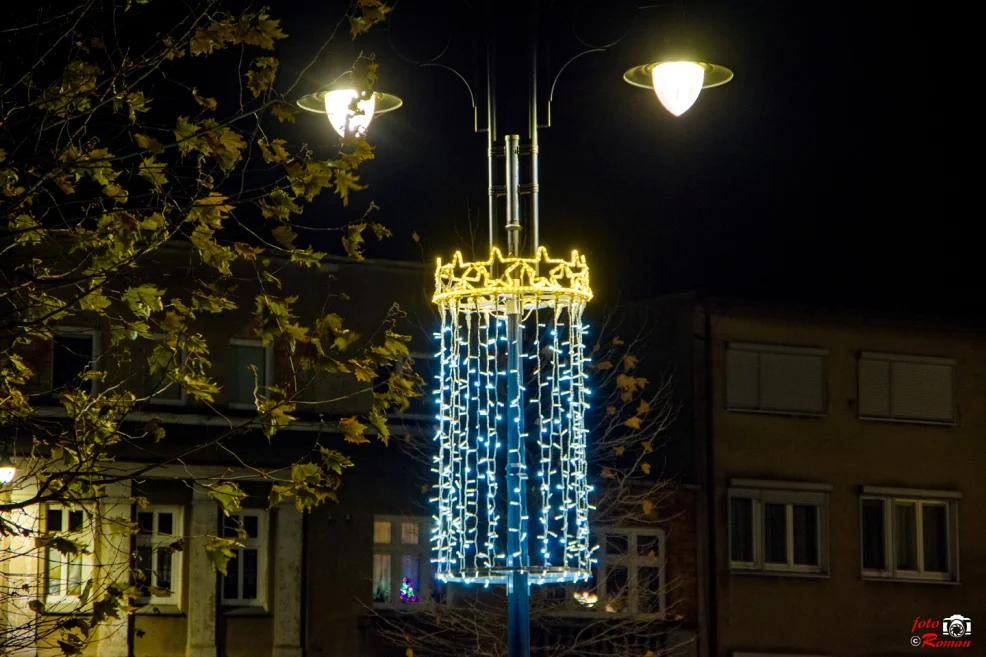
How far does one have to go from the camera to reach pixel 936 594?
108 feet

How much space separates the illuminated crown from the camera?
1081 cm

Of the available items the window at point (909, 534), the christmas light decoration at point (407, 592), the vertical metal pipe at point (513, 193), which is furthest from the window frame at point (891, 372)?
the vertical metal pipe at point (513, 193)

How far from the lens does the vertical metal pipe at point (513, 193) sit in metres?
10.8

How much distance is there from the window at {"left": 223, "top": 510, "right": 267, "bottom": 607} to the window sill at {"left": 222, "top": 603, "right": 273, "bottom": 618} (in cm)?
8

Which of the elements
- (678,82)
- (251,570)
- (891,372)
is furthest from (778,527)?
(678,82)

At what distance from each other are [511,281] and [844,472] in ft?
74.5

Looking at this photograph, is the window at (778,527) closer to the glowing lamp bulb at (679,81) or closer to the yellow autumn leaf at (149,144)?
the glowing lamp bulb at (679,81)

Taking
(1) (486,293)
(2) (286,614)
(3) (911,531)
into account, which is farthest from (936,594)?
(1) (486,293)

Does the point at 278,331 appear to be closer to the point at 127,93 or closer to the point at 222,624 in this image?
the point at 127,93

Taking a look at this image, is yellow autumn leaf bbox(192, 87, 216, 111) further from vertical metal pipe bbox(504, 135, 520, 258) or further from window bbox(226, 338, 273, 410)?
window bbox(226, 338, 273, 410)

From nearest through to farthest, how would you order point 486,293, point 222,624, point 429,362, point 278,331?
point 278,331, point 486,293, point 222,624, point 429,362

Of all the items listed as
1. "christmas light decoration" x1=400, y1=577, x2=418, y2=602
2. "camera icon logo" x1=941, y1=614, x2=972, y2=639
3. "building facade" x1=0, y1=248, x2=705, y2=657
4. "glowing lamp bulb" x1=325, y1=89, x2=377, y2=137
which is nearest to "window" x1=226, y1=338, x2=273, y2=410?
"building facade" x1=0, y1=248, x2=705, y2=657

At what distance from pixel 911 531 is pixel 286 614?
12.3 metres

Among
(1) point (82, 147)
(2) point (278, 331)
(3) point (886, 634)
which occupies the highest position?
(1) point (82, 147)
